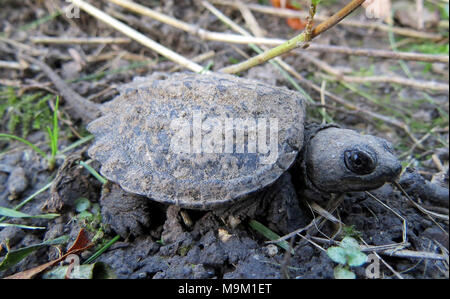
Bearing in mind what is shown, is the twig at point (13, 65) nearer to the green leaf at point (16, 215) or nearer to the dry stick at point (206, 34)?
the dry stick at point (206, 34)

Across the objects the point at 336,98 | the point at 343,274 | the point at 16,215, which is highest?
the point at 336,98

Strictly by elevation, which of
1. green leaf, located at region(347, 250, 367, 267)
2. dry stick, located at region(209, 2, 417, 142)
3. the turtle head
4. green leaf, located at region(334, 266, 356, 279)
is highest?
dry stick, located at region(209, 2, 417, 142)

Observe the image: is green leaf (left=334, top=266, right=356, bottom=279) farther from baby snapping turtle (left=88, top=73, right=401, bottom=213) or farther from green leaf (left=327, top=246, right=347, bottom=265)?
baby snapping turtle (left=88, top=73, right=401, bottom=213)

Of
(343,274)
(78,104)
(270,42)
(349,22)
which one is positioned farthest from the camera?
(349,22)

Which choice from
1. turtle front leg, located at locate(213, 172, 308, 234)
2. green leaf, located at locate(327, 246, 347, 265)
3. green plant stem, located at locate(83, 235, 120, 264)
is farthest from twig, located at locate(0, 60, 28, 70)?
green leaf, located at locate(327, 246, 347, 265)

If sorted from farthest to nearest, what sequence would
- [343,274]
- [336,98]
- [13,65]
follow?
[13,65] → [336,98] → [343,274]

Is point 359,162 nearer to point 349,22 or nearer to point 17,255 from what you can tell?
point 17,255

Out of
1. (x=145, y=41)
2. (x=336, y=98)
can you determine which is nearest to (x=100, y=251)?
(x=145, y=41)

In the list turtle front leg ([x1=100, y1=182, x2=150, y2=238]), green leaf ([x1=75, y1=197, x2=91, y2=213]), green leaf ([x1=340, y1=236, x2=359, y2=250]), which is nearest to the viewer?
green leaf ([x1=340, y1=236, x2=359, y2=250])
